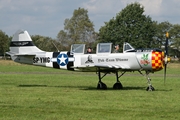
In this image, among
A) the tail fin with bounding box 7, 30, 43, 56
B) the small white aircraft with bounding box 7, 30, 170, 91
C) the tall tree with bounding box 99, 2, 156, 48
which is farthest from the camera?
the tall tree with bounding box 99, 2, 156, 48

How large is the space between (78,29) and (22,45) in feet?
224

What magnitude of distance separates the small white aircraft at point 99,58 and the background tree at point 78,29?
6729 centimetres

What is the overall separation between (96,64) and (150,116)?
884 centimetres

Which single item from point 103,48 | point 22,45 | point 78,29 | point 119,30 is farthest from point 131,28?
point 103,48

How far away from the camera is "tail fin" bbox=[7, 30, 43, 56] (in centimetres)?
2162

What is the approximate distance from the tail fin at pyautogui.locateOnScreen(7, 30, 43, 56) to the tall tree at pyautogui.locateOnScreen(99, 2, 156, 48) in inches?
2022

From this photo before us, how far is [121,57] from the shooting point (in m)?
18.5

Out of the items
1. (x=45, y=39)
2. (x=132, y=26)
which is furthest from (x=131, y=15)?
(x=45, y=39)

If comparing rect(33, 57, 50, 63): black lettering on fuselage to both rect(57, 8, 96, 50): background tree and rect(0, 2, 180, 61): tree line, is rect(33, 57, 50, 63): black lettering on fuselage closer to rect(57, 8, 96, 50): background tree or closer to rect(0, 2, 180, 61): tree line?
rect(0, 2, 180, 61): tree line

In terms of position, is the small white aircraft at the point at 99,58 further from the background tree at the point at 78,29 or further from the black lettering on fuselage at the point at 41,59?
the background tree at the point at 78,29

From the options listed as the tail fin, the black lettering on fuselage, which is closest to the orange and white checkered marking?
the black lettering on fuselage

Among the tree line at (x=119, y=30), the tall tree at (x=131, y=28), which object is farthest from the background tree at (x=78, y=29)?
the tall tree at (x=131, y=28)

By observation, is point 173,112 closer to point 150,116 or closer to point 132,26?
point 150,116

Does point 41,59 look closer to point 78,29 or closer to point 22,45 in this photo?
point 22,45
